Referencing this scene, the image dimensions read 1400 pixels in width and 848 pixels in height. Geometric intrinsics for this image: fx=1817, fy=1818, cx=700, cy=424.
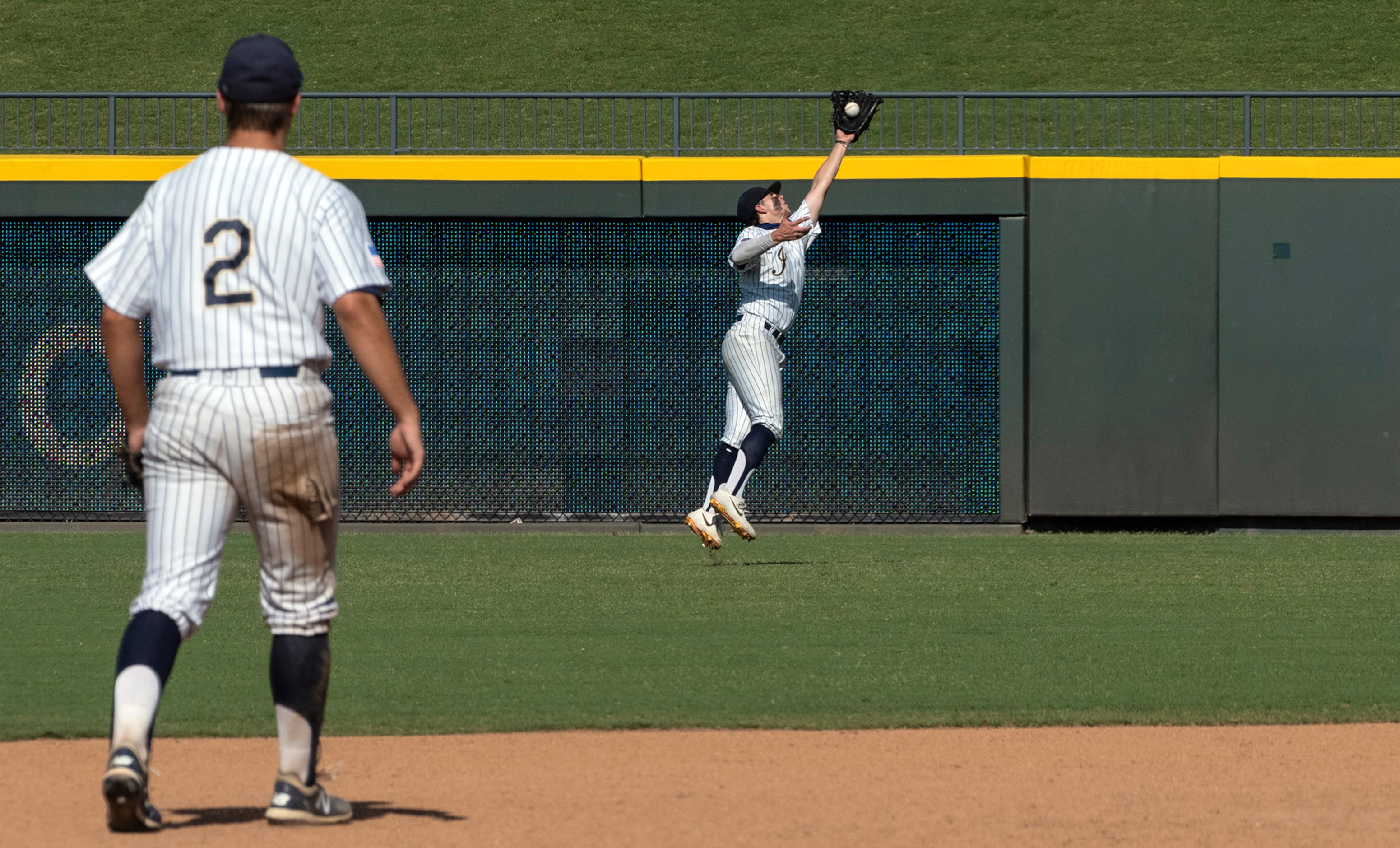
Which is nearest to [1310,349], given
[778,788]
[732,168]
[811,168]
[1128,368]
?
[1128,368]

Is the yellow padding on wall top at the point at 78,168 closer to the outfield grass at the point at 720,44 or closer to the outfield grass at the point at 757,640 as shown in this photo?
the outfield grass at the point at 757,640

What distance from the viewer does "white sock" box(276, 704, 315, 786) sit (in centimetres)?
403

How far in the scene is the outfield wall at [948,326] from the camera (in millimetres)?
12797

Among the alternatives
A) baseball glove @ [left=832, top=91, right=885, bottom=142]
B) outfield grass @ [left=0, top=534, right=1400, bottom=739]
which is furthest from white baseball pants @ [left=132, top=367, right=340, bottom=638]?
baseball glove @ [left=832, top=91, right=885, bottom=142]

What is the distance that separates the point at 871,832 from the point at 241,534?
9.44 m

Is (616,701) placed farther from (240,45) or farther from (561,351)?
(561,351)

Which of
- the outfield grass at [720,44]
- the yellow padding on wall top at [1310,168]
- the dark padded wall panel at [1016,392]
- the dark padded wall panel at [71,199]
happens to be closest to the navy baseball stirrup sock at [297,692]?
the dark padded wall panel at [1016,392]

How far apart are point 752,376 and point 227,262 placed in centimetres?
634

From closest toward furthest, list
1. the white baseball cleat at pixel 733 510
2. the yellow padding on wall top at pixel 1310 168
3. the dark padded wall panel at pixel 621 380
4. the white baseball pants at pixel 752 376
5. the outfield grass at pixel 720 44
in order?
1. the white baseball cleat at pixel 733 510
2. the white baseball pants at pixel 752 376
3. the yellow padding on wall top at pixel 1310 168
4. the dark padded wall panel at pixel 621 380
5. the outfield grass at pixel 720 44

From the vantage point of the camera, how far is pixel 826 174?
9500 mm

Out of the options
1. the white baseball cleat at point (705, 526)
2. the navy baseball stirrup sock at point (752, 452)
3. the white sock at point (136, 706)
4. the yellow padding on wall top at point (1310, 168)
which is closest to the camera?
the white sock at point (136, 706)

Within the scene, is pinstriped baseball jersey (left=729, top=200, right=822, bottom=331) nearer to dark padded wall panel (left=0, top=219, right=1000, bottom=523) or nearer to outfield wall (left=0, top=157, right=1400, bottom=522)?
outfield wall (left=0, top=157, right=1400, bottom=522)

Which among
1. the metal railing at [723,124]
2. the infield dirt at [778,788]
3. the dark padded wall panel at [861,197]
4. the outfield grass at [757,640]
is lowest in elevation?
the outfield grass at [757,640]

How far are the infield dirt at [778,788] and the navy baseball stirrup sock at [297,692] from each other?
179mm
